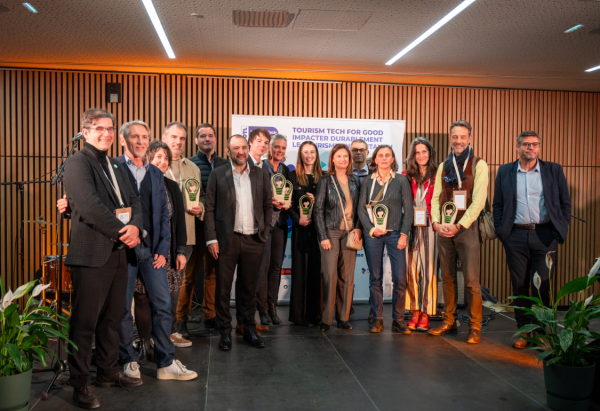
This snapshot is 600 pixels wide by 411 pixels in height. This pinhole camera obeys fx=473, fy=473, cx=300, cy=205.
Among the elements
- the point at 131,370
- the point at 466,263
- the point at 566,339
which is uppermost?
the point at 466,263

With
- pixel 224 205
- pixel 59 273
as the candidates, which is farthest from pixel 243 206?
pixel 59 273

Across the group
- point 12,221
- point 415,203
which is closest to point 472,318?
point 415,203

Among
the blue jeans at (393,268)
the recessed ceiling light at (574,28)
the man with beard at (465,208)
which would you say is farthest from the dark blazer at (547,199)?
the recessed ceiling light at (574,28)

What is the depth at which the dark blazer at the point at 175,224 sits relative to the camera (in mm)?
3449

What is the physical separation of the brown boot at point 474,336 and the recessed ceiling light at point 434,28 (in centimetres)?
269

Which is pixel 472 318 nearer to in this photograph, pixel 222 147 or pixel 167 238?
pixel 167 238

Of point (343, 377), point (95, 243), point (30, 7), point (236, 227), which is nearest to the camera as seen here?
point (95, 243)

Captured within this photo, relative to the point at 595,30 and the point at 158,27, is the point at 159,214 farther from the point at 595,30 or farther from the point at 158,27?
the point at 595,30

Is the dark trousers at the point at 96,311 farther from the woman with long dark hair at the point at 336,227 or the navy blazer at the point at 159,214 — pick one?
the woman with long dark hair at the point at 336,227

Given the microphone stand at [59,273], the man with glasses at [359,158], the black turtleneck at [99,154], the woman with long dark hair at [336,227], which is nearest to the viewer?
the black turtleneck at [99,154]

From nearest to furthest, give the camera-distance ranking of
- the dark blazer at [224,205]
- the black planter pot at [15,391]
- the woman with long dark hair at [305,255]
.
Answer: the black planter pot at [15,391] → the dark blazer at [224,205] → the woman with long dark hair at [305,255]

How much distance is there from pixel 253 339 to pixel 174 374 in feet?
2.81

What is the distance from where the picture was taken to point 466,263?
13.7ft

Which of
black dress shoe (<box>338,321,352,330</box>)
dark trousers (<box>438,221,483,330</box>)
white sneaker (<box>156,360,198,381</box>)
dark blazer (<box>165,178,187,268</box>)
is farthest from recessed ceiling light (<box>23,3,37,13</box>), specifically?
dark trousers (<box>438,221,483,330</box>)
